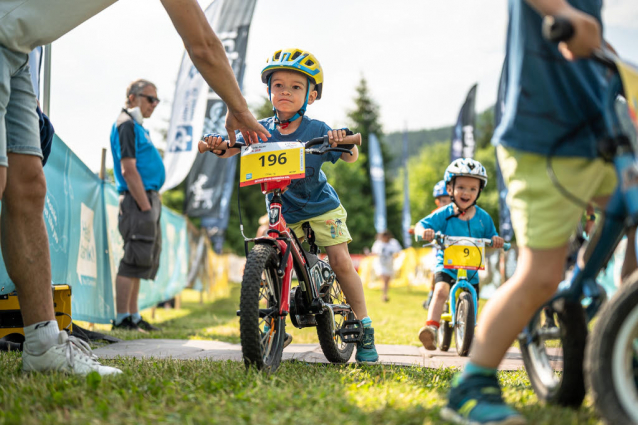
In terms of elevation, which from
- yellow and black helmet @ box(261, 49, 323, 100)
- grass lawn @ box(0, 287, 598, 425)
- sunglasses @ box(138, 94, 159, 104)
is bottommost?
grass lawn @ box(0, 287, 598, 425)

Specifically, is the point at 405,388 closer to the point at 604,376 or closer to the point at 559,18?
the point at 604,376

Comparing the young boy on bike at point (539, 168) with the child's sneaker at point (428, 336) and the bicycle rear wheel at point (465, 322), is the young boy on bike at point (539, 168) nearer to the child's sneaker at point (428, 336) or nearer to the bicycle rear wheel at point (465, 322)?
the bicycle rear wheel at point (465, 322)

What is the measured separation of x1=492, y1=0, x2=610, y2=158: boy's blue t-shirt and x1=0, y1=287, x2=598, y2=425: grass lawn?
0.97 metres

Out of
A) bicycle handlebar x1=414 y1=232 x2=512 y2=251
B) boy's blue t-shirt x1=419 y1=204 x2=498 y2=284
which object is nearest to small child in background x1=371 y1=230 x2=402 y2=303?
boy's blue t-shirt x1=419 y1=204 x2=498 y2=284

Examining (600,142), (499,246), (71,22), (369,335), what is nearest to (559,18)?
(600,142)

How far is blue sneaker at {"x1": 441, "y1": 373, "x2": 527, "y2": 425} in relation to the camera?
1.91 m

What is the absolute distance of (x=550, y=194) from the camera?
2164mm

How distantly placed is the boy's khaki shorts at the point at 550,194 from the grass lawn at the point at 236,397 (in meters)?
0.63

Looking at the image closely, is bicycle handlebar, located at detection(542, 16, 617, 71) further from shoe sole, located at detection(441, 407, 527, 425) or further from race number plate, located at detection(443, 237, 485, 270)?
race number plate, located at detection(443, 237, 485, 270)

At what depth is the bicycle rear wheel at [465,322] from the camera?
5004 millimetres

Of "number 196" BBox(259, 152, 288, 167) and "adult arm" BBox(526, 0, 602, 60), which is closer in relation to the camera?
"adult arm" BBox(526, 0, 602, 60)

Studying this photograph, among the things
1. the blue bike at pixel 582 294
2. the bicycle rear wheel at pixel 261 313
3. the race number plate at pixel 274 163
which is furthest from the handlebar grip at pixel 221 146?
the blue bike at pixel 582 294

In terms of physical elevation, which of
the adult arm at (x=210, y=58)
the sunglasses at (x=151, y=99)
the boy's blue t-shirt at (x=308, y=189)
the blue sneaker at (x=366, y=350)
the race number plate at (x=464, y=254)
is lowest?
the blue sneaker at (x=366, y=350)

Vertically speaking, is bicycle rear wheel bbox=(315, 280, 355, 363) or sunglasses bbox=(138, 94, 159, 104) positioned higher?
sunglasses bbox=(138, 94, 159, 104)
